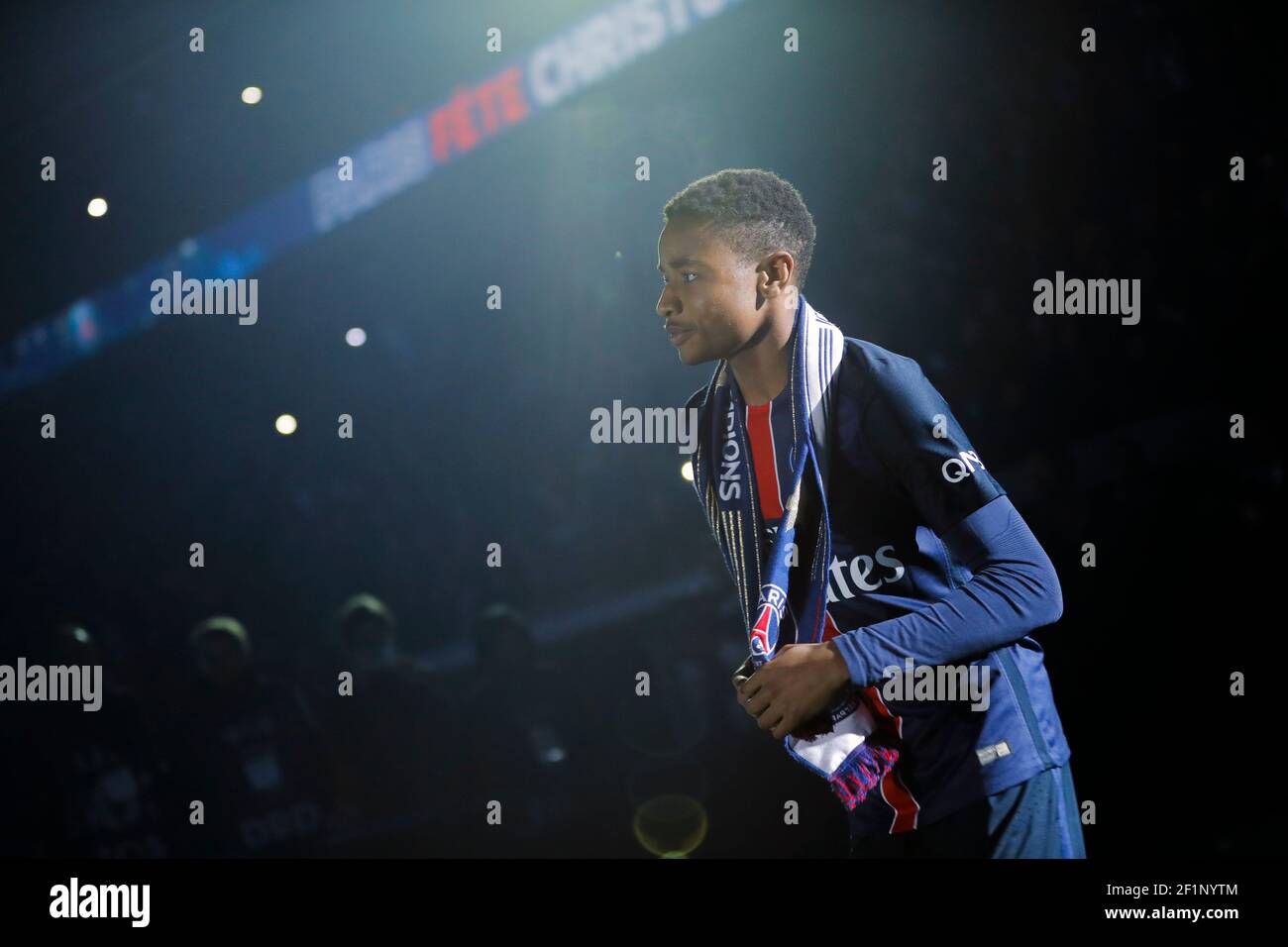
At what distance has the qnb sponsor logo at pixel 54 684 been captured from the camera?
3174mm

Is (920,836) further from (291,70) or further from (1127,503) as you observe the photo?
(291,70)

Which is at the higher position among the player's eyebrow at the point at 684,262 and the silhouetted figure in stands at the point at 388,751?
the player's eyebrow at the point at 684,262

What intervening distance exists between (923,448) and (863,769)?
54 cm

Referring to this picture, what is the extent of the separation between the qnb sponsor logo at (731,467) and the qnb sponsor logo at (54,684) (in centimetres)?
206

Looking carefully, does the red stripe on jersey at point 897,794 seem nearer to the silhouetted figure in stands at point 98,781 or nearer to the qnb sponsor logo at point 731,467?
the qnb sponsor logo at point 731,467

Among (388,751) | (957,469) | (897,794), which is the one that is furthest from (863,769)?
(388,751)

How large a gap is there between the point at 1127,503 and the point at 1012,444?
1.25ft

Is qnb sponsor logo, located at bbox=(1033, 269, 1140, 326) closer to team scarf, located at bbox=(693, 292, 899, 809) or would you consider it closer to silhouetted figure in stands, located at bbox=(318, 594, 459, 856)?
team scarf, located at bbox=(693, 292, 899, 809)

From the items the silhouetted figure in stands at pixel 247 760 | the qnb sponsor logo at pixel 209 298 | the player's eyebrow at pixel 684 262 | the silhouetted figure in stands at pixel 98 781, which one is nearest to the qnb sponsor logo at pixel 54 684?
the silhouetted figure in stands at pixel 98 781

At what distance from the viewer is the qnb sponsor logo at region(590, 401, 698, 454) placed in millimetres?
3277

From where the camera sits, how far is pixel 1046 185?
3.44m
